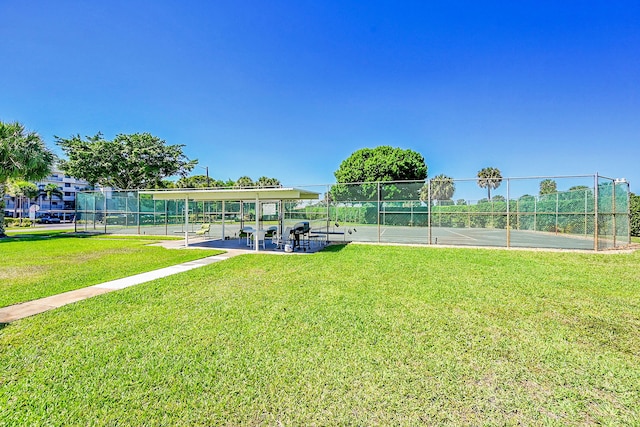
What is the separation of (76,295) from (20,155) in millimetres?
16284

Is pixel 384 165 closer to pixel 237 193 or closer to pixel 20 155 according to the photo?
pixel 237 193

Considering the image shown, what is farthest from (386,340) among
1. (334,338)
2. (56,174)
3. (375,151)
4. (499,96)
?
(56,174)

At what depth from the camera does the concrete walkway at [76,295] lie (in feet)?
14.4

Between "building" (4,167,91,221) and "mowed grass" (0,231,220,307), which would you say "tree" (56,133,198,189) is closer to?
"mowed grass" (0,231,220,307)

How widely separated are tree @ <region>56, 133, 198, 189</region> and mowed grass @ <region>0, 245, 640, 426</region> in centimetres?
2893

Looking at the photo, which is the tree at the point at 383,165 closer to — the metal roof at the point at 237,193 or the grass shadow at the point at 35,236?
the metal roof at the point at 237,193

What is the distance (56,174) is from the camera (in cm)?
6494

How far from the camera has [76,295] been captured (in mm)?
5387

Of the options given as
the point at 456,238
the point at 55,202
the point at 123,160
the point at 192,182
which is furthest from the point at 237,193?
the point at 55,202

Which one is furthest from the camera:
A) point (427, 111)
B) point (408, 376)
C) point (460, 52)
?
point (427, 111)

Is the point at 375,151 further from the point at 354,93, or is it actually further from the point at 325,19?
the point at 325,19

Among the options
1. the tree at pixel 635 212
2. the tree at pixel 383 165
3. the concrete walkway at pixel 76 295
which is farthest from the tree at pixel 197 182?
the tree at pixel 635 212

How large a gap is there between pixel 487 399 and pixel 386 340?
126 cm

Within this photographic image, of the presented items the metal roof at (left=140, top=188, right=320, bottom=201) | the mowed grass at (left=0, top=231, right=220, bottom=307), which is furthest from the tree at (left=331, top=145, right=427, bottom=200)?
the mowed grass at (left=0, top=231, right=220, bottom=307)
